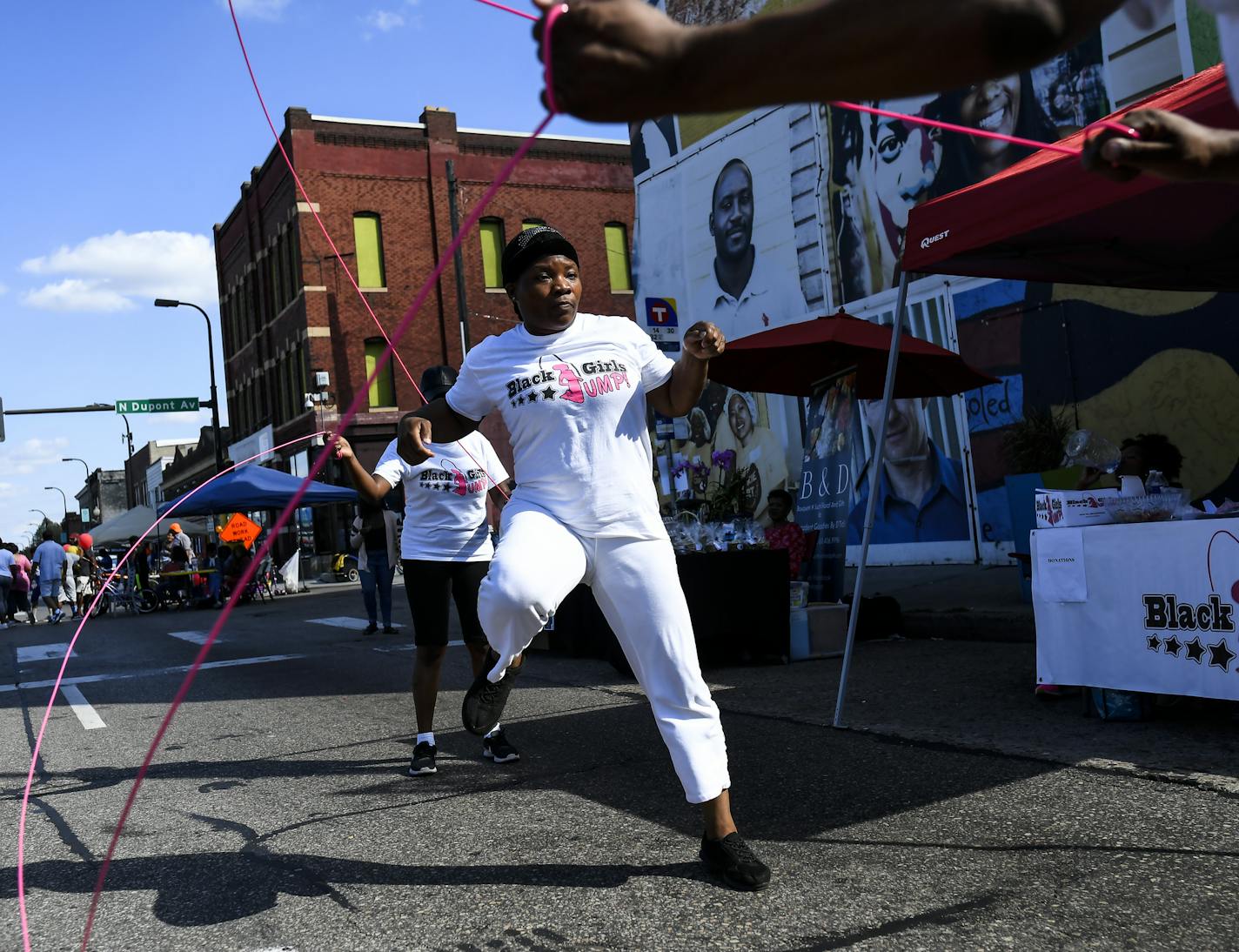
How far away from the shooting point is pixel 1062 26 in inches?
56.7

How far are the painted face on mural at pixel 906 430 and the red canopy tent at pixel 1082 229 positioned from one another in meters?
7.68

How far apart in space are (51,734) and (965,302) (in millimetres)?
10953

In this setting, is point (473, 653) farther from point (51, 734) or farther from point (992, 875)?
point (51, 734)

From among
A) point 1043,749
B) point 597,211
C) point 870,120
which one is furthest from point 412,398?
point 1043,749

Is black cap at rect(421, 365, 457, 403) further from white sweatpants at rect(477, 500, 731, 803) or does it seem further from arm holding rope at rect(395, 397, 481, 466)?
white sweatpants at rect(477, 500, 731, 803)

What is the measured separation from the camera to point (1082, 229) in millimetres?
5949

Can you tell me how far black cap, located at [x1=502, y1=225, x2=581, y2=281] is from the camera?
400 cm

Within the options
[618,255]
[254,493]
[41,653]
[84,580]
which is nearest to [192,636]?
[41,653]

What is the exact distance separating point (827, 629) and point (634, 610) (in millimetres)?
5631

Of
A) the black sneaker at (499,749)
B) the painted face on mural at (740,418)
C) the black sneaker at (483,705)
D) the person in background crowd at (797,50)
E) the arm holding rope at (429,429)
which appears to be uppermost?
the painted face on mural at (740,418)

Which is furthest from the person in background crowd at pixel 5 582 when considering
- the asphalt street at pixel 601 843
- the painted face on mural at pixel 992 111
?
the painted face on mural at pixel 992 111

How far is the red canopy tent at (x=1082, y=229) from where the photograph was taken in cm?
494

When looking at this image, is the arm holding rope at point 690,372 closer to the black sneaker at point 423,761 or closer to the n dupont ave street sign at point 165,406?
the black sneaker at point 423,761

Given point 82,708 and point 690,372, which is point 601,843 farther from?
point 82,708
